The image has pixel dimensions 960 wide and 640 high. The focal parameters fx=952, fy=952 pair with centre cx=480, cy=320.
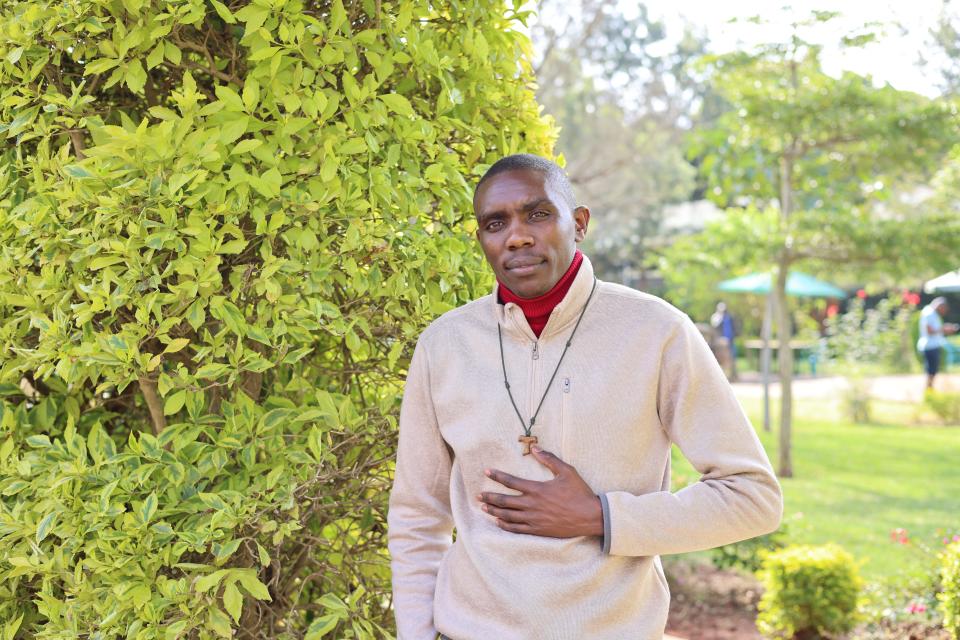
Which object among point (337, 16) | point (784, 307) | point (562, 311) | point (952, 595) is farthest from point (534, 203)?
point (784, 307)

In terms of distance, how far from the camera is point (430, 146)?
2529 millimetres

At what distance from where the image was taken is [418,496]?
2232 millimetres

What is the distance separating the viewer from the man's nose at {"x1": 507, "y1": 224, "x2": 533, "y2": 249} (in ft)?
6.72

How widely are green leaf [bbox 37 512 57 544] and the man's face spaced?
1230 millimetres

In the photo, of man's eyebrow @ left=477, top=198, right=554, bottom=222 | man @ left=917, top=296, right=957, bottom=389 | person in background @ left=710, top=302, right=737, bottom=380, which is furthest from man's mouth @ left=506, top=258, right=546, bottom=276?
person in background @ left=710, top=302, right=737, bottom=380

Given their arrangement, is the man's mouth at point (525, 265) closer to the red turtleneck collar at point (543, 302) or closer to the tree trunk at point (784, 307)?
the red turtleneck collar at point (543, 302)

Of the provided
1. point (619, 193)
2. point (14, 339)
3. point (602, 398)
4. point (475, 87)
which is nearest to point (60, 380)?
point (14, 339)

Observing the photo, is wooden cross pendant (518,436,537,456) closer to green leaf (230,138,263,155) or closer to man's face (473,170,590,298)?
man's face (473,170,590,298)

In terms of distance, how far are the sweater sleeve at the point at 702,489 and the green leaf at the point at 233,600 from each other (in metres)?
0.93

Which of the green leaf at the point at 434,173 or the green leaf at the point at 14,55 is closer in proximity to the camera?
the green leaf at the point at 14,55

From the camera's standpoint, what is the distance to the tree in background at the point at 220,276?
227cm

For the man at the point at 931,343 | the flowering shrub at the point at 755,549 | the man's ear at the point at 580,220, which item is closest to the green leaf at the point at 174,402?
the man's ear at the point at 580,220

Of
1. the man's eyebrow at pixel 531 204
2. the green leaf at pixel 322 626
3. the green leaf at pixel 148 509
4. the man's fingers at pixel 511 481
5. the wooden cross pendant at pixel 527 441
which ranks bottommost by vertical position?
the green leaf at pixel 322 626

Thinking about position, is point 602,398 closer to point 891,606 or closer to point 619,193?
point 891,606
